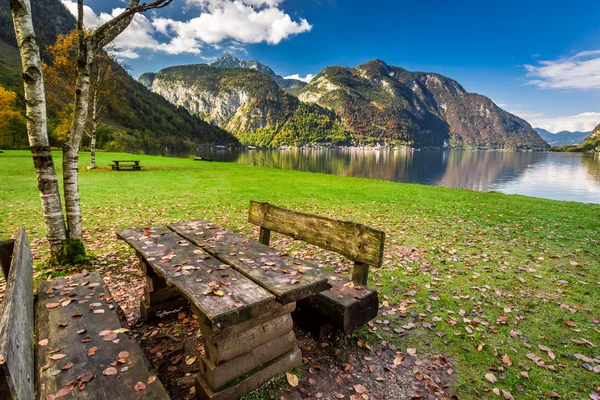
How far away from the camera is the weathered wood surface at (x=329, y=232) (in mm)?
4008

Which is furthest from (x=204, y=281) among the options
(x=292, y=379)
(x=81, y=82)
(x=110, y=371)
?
(x=81, y=82)

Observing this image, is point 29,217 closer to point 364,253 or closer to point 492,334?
point 364,253

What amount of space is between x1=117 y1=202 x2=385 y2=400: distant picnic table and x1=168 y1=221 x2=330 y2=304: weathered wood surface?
0.01 m

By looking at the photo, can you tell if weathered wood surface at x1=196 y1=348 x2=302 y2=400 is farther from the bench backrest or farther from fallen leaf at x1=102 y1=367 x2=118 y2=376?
the bench backrest

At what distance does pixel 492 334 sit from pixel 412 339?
1249mm

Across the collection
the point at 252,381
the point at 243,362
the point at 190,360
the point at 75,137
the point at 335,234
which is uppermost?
the point at 75,137

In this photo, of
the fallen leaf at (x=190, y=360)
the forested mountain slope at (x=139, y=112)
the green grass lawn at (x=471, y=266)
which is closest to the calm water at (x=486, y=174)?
the green grass lawn at (x=471, y=266)

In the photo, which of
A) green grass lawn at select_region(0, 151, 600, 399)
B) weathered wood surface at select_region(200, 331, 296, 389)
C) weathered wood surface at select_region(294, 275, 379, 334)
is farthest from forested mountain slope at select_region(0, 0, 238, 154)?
weathered wood surface at select_region(200, 331, 296, 389)

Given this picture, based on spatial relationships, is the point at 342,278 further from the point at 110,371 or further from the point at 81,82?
the point at 81,82

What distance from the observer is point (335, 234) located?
4.50 metres

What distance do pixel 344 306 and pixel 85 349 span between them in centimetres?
270

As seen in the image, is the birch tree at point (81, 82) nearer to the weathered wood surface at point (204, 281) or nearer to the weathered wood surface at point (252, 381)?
the weathered wood surface at point (204, 281)

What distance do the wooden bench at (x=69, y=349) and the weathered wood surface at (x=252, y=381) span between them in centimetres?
61

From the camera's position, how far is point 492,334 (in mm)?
4492
